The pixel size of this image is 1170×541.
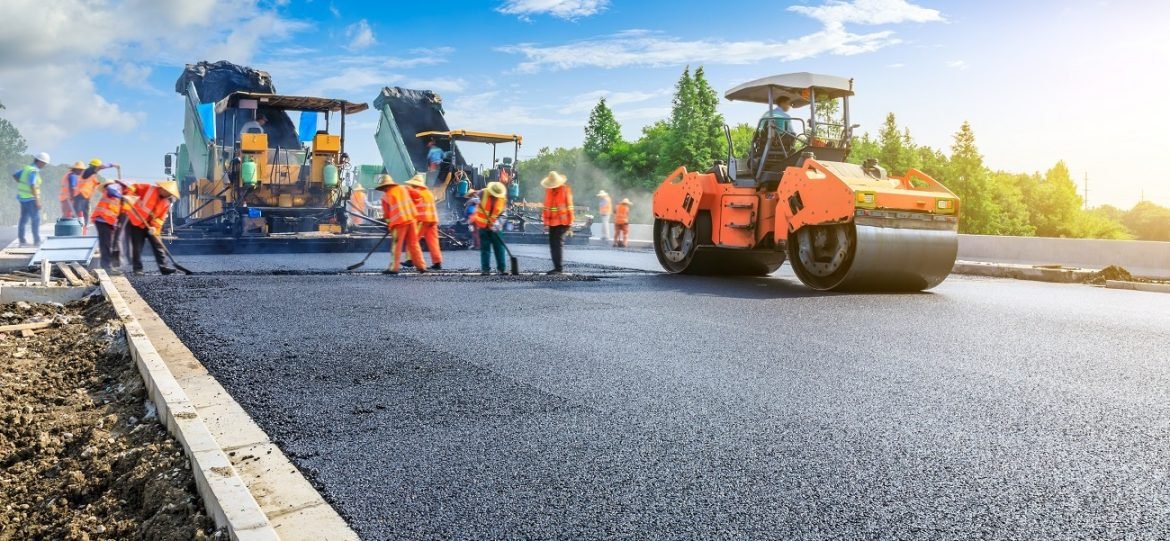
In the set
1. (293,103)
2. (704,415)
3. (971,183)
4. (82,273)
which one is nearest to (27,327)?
(82,273)

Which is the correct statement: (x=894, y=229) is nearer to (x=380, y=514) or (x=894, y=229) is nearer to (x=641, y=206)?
(x=380, y=514)

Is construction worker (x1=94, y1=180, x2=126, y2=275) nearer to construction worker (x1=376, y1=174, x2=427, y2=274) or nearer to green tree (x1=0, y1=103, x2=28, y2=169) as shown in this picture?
construction worker (x1=376, y1=174, x2=427, y2=274)

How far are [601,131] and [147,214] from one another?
193ft

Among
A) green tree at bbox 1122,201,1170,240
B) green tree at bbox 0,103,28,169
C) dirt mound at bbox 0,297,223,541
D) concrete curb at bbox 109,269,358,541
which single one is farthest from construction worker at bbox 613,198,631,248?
green tree at bbox 1122,201,1170,240

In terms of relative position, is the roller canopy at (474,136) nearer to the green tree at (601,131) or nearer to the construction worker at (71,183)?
the construction worker at (71,183)

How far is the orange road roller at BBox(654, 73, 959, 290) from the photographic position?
28.1 ft

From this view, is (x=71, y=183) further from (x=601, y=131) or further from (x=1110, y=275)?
(x=601, y=131)

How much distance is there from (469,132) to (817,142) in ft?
31.3

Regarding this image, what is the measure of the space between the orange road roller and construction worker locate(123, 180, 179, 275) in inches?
238

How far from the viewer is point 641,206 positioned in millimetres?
46250

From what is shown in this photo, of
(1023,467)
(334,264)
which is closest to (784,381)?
(1023,467)

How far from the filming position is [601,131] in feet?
222

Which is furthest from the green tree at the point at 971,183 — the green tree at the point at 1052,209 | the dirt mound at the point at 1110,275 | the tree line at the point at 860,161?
the dirt mound at the point at 1110,275

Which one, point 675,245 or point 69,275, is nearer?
point 69,275
